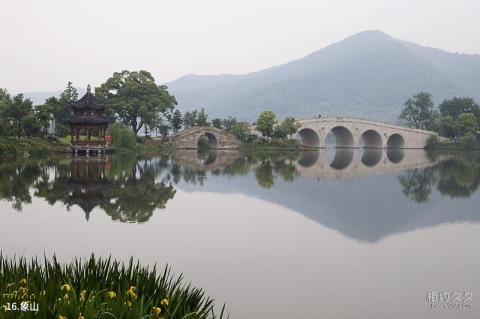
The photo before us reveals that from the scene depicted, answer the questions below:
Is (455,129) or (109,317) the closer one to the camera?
(109,317)

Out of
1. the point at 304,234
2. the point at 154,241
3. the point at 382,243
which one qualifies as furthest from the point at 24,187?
the point at 382,243

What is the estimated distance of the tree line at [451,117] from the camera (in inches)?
3410

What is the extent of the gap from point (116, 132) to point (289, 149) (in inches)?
1165

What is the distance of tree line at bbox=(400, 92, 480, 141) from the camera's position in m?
86.6

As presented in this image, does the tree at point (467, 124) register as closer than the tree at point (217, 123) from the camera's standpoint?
No

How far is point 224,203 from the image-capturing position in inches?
881

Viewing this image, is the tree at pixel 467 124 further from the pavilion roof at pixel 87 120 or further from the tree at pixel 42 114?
the tree at pixel 42 114

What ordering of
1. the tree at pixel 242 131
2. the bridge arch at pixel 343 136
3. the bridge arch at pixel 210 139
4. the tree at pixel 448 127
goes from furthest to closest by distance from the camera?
the bridge arch at pixel 343 136
the tree at pixel 448 127
the tree at pixel 242 131
the bridge arch at pixel 210 139

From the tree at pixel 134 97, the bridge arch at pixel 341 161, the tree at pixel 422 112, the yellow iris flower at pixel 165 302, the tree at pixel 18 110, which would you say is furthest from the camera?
the tree at pixel 422 112

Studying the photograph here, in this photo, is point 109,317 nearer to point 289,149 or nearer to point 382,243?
point 382,243

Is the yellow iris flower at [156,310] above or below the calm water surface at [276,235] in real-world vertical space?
above

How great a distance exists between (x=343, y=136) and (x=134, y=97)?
152 feet

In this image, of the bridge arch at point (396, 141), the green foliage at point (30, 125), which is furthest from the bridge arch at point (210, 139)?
the bridge arch at point (396, 141)

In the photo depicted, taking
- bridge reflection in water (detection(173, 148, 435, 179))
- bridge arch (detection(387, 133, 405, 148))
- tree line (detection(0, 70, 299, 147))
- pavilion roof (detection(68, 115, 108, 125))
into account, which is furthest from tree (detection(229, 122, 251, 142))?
bridge arch (detection(387, 133, 405, 148))
